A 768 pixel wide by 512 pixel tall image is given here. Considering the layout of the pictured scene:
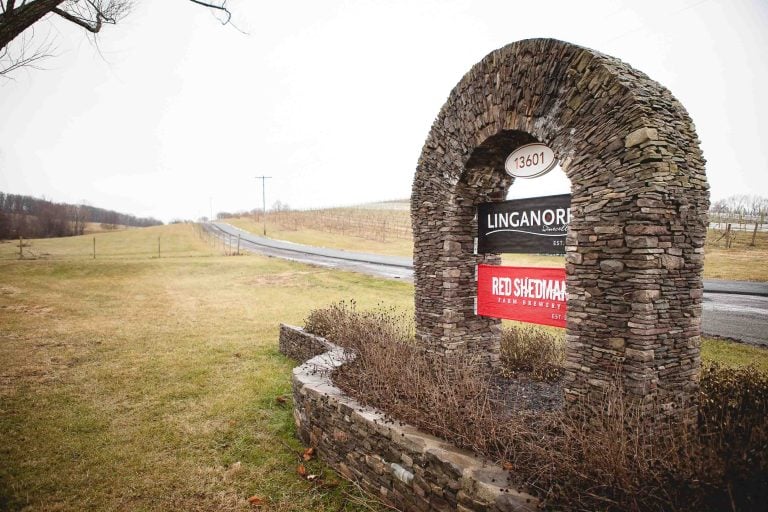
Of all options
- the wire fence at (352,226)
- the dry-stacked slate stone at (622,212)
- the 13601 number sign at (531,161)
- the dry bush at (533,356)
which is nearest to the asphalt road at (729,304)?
the dry bush at (533,356)

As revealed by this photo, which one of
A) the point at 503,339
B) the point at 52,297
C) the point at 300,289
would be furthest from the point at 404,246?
the point at 503,339

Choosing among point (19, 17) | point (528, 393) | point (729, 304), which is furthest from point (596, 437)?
point (729, 304)

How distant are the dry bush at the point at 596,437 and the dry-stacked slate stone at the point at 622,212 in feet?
1.36

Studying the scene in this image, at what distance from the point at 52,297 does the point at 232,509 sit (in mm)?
15991

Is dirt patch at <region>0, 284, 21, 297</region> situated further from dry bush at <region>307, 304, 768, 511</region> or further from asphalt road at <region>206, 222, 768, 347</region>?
dry bush at <region>307, 304, 768, 511</region>

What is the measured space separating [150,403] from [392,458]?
5.13m

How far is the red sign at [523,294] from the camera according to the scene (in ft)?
18.2

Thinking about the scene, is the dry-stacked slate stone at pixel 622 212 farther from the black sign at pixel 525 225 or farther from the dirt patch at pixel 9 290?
the dirt patch at pixel 9 290

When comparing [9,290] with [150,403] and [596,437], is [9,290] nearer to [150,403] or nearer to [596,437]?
[150,403]

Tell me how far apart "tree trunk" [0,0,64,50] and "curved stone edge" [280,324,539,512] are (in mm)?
5677

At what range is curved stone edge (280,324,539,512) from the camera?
11.5ft

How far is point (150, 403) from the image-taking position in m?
7.10

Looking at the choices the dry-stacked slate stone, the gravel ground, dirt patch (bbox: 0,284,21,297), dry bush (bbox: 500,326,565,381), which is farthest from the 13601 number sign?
dirt patch (bbox: 0,284,21,297)

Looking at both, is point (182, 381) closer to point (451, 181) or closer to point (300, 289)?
point (451, 181)
